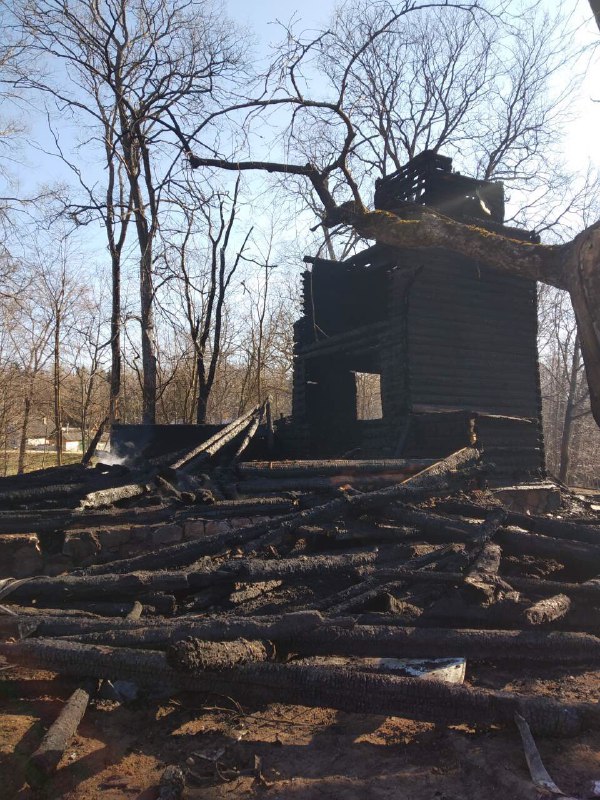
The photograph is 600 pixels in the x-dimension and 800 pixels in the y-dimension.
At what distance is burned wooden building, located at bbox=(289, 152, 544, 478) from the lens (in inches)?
552

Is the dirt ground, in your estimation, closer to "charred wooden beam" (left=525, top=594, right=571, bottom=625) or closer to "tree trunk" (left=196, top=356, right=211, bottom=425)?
"charred wooden beam" (left=525, top=594, right=571, bottom=625)

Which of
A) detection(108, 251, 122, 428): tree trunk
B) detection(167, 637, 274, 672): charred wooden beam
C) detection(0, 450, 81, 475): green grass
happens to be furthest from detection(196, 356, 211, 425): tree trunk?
detection(167, 637, 274, 672): charred wooden beam

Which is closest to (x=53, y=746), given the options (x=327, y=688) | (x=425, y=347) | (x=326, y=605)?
(x=327, y=688)

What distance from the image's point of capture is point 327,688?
11.7 ft

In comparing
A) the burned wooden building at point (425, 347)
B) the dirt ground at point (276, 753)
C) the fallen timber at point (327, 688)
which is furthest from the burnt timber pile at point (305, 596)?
the burned wooden building at point (425, 347)

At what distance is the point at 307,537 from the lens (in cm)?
624

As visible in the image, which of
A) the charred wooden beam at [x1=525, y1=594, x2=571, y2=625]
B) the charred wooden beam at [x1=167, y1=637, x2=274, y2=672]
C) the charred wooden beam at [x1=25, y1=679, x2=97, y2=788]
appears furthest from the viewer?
the charred wooden beam at [x1=525, y1=594, x2=571, y2=625]

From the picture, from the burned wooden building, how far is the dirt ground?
28.2 feet

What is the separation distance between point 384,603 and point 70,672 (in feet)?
8.14

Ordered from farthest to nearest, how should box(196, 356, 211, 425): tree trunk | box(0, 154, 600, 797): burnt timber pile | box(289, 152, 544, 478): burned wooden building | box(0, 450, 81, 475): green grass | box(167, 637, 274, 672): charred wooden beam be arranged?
1. box(0, 450, 81, 475): green grass
2. box(196, 356, 211, 425): tree trunk
3. box(289, 152, 544, 478): burned wooden building
4. box(0, 154, 600, 797): burnt timber pile
5. box(167, 637, 274, 672): charred wooden beam

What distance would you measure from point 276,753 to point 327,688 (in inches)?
18.6

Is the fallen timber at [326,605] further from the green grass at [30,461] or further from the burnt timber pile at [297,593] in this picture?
the green grass at [30,461]

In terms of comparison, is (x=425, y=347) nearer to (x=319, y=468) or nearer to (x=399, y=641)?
(x=319, y=468)

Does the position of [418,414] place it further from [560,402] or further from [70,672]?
[560,402]
